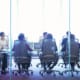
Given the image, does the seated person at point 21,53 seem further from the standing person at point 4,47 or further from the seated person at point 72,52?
the seated person at point 72,52

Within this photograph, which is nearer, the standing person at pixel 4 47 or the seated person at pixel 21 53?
the seated person at pixel 21 53

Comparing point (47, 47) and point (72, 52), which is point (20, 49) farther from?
point (72, 52)

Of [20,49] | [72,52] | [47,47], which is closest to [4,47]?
[20,49]

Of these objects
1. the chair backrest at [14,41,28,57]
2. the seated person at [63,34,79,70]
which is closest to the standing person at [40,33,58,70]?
the seated person at [63,34,79,70]

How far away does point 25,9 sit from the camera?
8.70m

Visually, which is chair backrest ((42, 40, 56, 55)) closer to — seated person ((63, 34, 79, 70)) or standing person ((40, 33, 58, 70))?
standing person ((40, 33, 58, 70))

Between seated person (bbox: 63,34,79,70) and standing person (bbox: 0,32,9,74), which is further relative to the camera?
standing person (bbox: 0,32,9,74)

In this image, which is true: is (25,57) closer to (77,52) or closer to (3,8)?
(77,52)

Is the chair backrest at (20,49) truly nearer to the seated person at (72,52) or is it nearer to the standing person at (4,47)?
the standing person at (4,47)

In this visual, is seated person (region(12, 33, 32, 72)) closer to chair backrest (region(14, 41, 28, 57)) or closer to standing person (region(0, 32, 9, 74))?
chair backrest (region(14, 41, 28, 57))

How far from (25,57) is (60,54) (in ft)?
2.75

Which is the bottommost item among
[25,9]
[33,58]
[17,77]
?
[17,77]

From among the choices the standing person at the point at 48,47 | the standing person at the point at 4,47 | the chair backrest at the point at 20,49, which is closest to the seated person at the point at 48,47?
the standing person at the point at 48,47

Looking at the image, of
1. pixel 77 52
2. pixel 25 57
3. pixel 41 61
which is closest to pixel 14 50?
pixel 25 57
